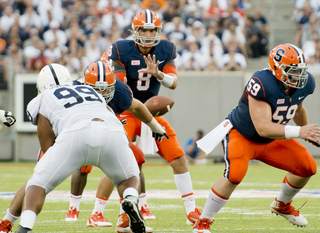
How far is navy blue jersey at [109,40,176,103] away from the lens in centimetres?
508

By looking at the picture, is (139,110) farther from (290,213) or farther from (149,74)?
(290,213)

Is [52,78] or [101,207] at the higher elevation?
[52,78]

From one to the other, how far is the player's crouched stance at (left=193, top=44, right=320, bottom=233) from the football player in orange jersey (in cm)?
52

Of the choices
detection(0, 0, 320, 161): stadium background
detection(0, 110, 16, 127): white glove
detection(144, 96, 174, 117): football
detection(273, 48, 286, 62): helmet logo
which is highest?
detection(273, 48, 286, 62): helmet logo

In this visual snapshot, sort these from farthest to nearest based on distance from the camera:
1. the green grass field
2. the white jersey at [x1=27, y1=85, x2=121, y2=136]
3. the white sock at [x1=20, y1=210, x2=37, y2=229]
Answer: the green grass field < the white jersey at [x1=27, y1=85, x2=121, y2=136] < the white sock at [x1=20, y1=210, x2=37, y2=229]

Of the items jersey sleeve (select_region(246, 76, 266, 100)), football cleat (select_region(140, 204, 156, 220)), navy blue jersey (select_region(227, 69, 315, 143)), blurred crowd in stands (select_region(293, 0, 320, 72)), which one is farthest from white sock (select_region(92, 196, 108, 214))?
blurred crowd in stands (select_region(293, 0, 320, 72))

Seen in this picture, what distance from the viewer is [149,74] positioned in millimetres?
5035

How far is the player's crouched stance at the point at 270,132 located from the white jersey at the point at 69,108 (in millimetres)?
1067

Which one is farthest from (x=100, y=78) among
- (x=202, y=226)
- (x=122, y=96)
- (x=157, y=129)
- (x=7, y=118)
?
(x=202, y=226)

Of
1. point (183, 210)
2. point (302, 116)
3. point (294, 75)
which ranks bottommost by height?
point (183, 210)

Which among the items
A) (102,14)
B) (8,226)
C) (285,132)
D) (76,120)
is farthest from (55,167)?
(102,14)

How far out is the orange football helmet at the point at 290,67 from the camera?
4.16 m

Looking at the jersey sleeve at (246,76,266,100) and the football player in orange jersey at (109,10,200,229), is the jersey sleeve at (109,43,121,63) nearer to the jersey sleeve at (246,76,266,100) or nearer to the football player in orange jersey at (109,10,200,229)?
the football player in orange jersey at (109,10,200,229)

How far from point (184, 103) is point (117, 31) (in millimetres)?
2326
